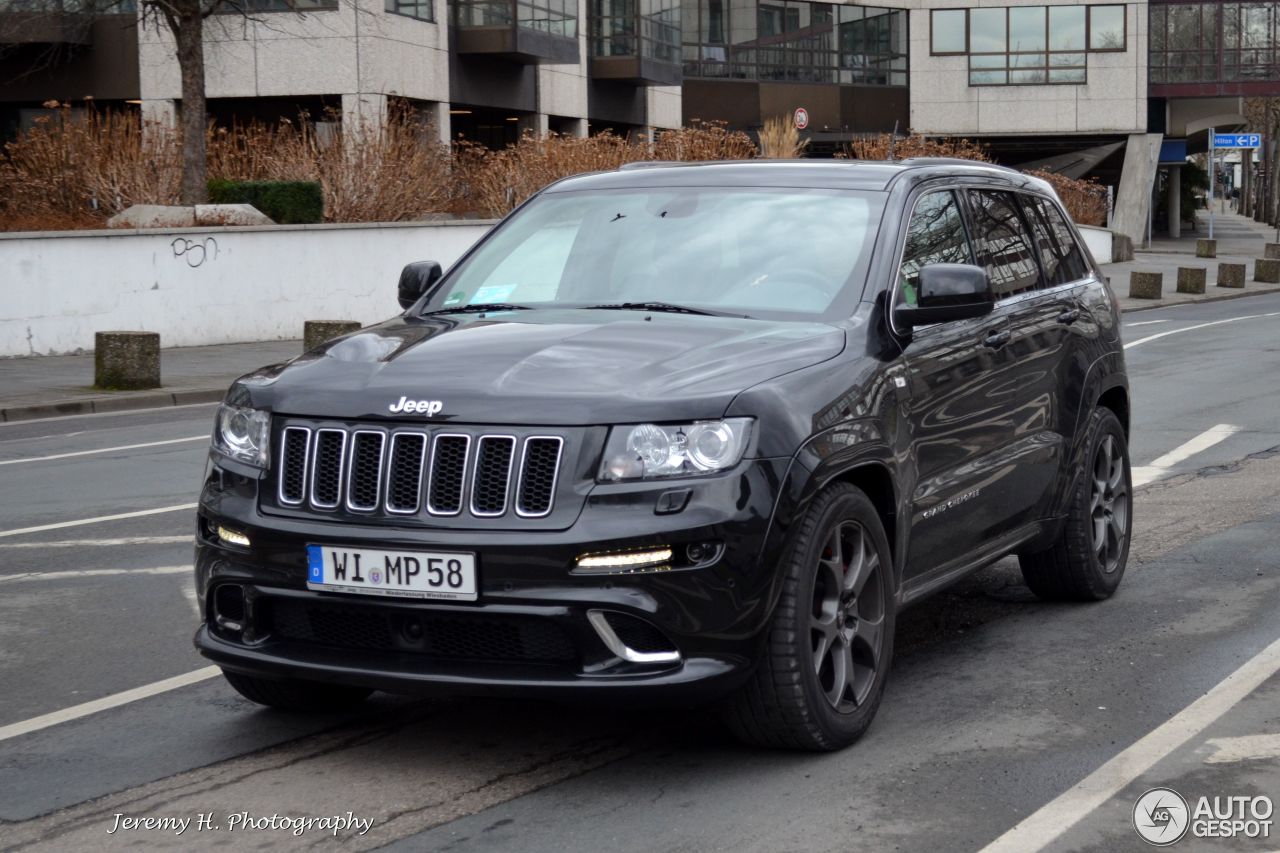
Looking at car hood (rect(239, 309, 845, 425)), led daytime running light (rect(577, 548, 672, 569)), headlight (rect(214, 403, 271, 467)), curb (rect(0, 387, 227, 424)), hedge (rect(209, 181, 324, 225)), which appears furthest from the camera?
hedge (rect(209, 181, 324, 225))

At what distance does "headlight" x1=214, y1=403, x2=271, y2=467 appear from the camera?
507 cm

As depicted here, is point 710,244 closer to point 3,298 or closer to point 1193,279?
point 3,298

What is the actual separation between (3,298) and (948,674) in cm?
1844

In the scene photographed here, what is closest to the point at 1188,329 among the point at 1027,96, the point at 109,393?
the point at 109,393

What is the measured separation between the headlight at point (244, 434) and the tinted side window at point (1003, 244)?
281 cm

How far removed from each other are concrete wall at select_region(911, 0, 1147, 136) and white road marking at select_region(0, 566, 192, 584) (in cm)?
5911

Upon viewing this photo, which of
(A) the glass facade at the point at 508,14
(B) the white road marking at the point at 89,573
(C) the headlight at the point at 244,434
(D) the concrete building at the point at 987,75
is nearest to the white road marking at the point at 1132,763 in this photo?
(C) the headlight at the point at 244,434

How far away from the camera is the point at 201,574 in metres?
5.19

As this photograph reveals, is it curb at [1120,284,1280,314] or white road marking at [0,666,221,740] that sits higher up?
white road marking at [0,666,221,740]

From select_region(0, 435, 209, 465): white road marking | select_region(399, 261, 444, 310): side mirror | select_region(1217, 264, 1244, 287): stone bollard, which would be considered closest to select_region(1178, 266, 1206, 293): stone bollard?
select_region(1217, 264, 1244, 287): stone bollard

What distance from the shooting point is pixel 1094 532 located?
24.4 feet

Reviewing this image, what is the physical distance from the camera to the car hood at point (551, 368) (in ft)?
15.6

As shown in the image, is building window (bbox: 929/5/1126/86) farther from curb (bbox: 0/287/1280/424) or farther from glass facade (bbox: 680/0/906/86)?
curb (bbox: 0/287/1280/424)

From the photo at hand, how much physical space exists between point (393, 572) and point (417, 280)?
1995 millimetres
